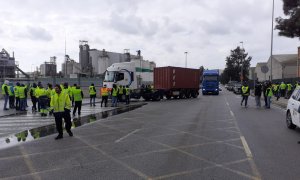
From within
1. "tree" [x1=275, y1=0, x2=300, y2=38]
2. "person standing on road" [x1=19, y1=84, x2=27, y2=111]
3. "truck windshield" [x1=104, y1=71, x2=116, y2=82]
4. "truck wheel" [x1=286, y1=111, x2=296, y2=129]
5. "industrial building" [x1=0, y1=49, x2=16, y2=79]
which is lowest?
"truck wheel" [x1=286, y1=111, x2=296, y2=129]

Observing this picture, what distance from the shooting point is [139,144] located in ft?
31.4

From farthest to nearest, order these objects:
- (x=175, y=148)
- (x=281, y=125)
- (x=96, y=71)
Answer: (x=96, y=71), (x=281, y=125), (x=175, y=148)

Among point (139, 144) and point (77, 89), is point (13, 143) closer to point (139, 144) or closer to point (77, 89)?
point (139, 144)

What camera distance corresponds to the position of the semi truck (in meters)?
30.5

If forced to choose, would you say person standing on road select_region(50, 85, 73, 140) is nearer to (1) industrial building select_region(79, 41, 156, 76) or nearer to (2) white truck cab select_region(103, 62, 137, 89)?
(2) white truck cab select_region(103, 62, 137, 89)

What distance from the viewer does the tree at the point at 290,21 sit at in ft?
89.2

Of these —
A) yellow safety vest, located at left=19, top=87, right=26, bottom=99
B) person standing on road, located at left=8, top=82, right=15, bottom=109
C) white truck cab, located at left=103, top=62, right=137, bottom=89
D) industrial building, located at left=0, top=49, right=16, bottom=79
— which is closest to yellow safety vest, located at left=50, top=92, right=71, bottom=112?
yellow safety vest, located at left=19, top=87, right=26, bottom=99

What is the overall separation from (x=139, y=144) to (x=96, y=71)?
57033 millimetres

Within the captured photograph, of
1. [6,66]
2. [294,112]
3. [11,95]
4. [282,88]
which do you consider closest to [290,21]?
[282,88]

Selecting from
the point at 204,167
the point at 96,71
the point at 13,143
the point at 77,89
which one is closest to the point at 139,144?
the point at 204,167

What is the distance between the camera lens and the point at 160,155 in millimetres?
8117

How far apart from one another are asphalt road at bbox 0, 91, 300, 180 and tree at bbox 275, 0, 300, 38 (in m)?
17.1

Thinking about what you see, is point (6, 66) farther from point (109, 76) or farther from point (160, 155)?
point (160, 155)

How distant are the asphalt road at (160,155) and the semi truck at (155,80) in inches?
716
